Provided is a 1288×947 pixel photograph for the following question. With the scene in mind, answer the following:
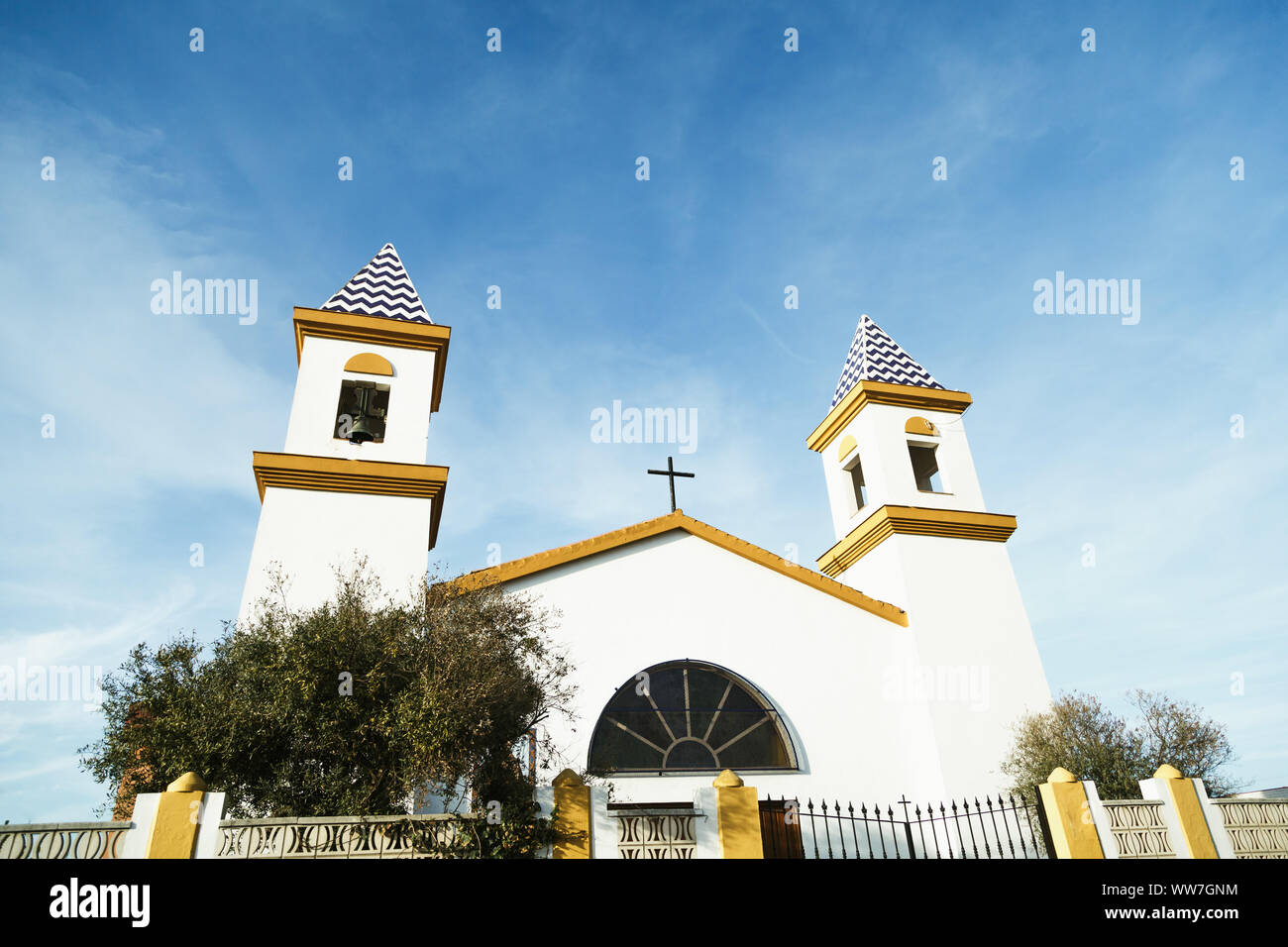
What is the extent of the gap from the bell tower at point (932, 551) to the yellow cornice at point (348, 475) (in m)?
9.28

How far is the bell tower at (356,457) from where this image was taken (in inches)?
480

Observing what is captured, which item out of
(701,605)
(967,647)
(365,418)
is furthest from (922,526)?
(365,418)

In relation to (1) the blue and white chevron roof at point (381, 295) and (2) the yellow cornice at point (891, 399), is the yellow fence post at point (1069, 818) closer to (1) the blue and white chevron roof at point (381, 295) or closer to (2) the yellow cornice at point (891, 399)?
(2) the yellow cornice at point (891, 399)

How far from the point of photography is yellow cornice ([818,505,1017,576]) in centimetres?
1592

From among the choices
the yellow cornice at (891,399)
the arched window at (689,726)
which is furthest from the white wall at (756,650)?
the yellow cornice at (891,399)

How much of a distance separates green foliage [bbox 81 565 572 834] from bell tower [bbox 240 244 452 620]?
7.64 ft

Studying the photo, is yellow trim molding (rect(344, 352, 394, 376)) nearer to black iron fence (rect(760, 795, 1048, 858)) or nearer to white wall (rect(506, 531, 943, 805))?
white wall (rect(506, 531, 943, 805))

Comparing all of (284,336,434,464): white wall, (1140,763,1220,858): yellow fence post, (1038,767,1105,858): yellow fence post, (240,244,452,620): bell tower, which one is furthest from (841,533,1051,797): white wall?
(284,336,434,464): white wall

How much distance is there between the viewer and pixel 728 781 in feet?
29.5

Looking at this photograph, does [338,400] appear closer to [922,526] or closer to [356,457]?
[356,457]

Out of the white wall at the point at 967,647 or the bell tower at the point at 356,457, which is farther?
the white wall at the point at 967,647

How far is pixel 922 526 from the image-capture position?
1602 cm

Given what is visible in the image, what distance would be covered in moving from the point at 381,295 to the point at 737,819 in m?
12.3
